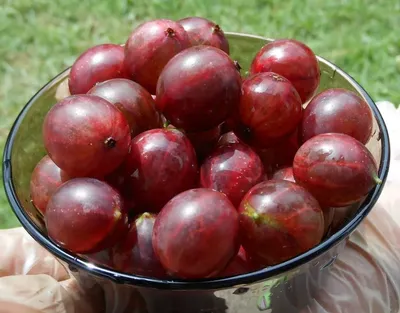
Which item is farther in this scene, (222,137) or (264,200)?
(222,137)

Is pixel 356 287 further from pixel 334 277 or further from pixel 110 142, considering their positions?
pixel 110 142

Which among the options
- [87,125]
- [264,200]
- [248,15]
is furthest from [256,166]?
[248,15]

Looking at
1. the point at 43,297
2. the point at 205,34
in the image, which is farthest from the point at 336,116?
the point at 43,297

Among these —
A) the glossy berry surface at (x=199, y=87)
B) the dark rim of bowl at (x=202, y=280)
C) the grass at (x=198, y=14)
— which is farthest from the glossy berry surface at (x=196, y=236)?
the grass at (x=198, y=14)

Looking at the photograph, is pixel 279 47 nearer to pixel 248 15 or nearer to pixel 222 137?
pixel 222 137

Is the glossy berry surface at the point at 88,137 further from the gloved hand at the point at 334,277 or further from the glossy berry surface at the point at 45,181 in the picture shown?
the gloved hand at the point at 334,277

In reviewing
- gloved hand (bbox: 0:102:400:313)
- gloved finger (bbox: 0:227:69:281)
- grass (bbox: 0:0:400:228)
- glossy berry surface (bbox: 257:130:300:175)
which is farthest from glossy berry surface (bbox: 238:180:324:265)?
grass (bbox: 0:0:400:228)

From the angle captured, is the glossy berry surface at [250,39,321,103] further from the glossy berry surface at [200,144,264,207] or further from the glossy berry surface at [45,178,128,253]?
the glossy berry surface at [45,178,128,253]
